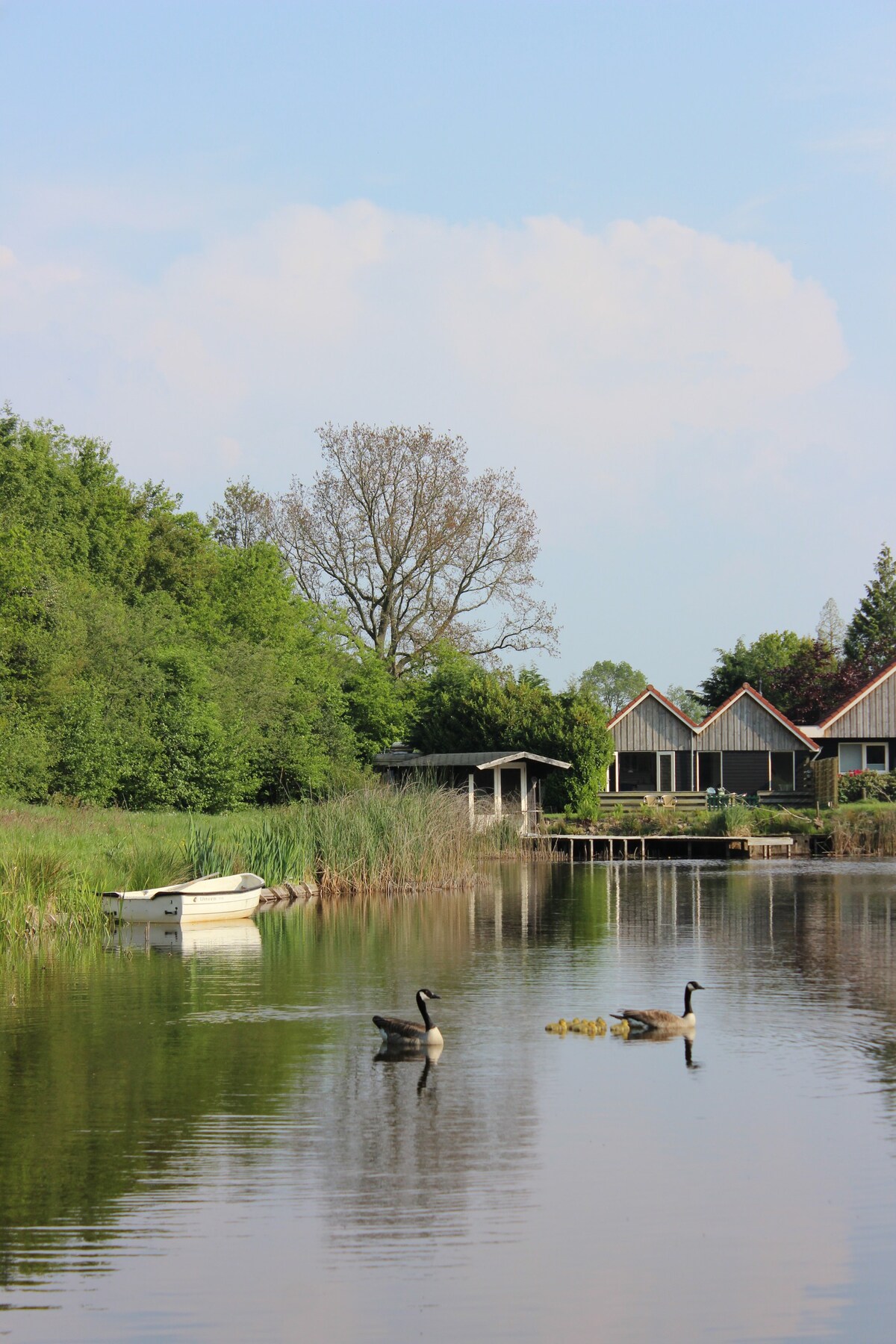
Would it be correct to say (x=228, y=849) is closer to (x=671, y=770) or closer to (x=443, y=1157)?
(x=443, y=1157)

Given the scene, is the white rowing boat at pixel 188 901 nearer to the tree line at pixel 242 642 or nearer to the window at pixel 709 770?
the tree line at pixel 242 642

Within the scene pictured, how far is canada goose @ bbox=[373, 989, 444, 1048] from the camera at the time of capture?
53.7 feet

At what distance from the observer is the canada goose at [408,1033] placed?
16.4m

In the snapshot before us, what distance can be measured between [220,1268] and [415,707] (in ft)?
181

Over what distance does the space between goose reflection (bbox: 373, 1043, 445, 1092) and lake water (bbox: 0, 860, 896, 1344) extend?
139 mm

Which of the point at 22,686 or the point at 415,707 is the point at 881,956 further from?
the point at 415,707

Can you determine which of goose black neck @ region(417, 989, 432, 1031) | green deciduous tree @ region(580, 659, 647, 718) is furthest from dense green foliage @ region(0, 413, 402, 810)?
green deciduous tree @ region(580, 659, 647, 718)

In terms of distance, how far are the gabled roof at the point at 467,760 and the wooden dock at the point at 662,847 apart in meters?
3.73

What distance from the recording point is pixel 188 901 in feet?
94.2

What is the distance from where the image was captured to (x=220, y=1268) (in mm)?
9500

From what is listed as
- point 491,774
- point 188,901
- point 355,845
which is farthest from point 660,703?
point 188,901

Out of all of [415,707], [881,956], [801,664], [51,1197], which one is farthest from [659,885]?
[801,664]

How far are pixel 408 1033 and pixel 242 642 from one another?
130 feet

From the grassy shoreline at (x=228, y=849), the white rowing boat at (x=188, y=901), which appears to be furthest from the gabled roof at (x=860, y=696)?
the white rowing boat at (x=188, y=901)
